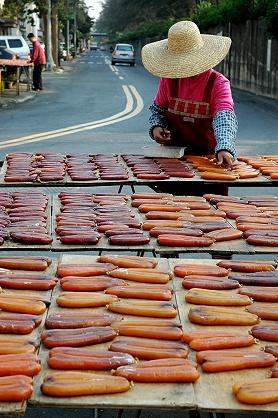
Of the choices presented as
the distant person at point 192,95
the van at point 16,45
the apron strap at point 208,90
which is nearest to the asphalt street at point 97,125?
the distant person at point 192,95

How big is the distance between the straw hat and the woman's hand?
0.78 m

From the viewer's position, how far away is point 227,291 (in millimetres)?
3785

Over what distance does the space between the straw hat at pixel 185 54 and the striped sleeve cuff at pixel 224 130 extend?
18.2 inches

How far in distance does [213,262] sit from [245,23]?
32.4m

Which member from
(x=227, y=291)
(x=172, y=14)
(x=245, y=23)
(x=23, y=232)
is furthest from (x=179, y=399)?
(x=172, y=14)

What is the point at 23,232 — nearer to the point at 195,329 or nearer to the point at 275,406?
the point at 195,329

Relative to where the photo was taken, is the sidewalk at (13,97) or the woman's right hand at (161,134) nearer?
the woman's right hand at (161,134)

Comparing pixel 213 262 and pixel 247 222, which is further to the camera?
pixel 247 222

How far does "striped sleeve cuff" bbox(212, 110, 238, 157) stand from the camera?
6.20 metres

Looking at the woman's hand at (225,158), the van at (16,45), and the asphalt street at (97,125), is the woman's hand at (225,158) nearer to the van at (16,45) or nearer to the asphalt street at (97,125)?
the asphalt street at (97,125)

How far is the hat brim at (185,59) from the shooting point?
6457 mm

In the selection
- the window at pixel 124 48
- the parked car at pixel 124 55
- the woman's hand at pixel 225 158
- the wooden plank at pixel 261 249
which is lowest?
the parked car at pixel 124 55

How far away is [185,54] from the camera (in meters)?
6.66

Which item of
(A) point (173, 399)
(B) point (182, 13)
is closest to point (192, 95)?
(A) point (173, 399)
